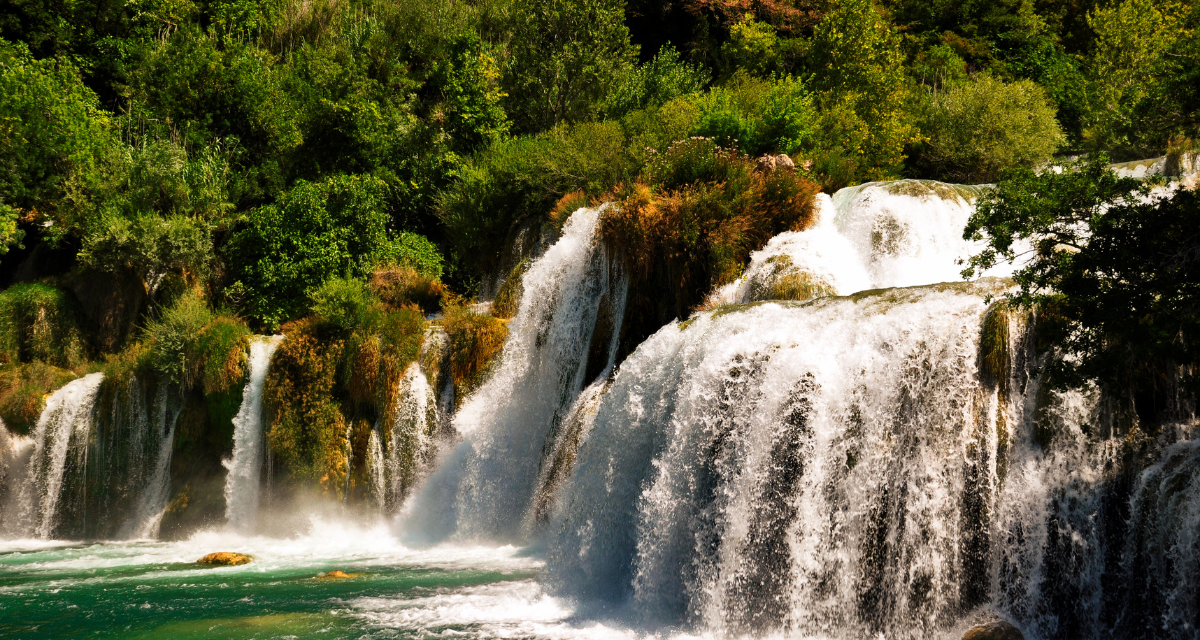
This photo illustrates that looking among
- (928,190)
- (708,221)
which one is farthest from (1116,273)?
(928,190)

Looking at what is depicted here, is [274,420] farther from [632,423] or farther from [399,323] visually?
[632,423]

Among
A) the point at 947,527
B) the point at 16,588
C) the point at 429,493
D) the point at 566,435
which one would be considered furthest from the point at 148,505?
the point at 947,527

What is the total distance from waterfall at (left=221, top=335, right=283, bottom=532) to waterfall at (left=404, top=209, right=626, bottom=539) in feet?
11.7

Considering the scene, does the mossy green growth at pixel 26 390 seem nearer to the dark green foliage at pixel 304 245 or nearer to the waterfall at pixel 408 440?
the dark green foliage at pixel 304 245

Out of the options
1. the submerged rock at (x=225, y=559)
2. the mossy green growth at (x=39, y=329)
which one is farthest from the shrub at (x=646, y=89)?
the submerged rock at (x=225, y=559)

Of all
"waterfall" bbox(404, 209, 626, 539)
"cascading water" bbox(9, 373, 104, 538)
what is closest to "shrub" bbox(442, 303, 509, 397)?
"waterfall" bbox(404, 209, 626, 539)

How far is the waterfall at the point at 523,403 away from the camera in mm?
15977

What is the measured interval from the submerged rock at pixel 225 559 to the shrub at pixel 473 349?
15.4 feet

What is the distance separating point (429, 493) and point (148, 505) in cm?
658

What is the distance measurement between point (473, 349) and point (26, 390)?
32.8ft

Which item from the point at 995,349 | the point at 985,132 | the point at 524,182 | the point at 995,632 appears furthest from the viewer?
the point at 985,132

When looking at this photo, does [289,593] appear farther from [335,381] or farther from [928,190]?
[928,190]

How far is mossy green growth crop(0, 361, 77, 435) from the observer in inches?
740

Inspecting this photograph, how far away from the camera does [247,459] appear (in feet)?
58.7
